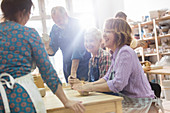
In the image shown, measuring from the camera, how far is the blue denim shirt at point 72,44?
8.03ft

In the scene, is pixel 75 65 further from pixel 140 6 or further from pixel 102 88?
pixel 140 6

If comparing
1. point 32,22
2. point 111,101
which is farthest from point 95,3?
point 111,101

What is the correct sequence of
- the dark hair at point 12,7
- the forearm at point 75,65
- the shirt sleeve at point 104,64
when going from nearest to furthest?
the dark hair at point 12,7 → the shirt sleeve at point 104,64 → the forearm at point 75,65

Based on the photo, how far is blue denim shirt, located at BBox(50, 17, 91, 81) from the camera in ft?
8.03

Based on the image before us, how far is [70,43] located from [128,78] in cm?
112

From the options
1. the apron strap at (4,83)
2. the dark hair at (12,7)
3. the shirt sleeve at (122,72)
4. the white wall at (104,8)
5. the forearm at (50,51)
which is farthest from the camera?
the white wall at (104,8)

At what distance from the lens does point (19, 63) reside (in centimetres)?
108

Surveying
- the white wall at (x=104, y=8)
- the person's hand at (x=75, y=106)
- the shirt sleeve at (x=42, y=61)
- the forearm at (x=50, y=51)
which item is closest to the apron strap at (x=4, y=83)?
the shirt sleeve at (x=42, y=61)

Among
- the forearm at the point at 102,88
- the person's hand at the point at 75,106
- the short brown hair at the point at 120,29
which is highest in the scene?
the short brown hair at the point at 120,29

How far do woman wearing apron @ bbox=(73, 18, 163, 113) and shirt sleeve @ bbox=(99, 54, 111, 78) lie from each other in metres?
0.24

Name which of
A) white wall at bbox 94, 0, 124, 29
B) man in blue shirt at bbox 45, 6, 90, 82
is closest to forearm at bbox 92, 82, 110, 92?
man in blue shirt at bbox 45, 6, 90, 82

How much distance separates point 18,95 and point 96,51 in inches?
44.8

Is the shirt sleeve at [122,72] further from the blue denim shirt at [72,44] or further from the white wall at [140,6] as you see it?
the white wall at [140,6]

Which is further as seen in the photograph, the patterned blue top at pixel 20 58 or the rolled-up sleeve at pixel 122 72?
the rolled-up sleeve at pixel 122 72
